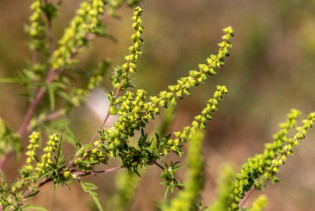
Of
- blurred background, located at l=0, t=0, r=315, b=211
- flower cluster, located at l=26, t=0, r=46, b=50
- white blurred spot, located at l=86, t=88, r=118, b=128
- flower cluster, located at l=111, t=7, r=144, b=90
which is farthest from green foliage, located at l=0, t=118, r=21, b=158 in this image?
white blurred spot, located at l=86, t=88, r=118, b=128

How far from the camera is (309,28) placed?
31.5 ft

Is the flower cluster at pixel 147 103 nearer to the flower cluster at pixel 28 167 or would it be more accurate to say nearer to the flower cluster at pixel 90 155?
the flower cluster at pixel 90 155

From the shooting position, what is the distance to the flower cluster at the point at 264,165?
1.95 meters

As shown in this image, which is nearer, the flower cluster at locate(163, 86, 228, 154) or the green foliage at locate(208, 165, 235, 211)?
the green foliage at locate(208, 165, 235, 211)

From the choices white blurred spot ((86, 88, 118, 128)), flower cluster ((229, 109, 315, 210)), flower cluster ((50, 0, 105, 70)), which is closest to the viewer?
flower cluster ((229, 109, 315, 210))

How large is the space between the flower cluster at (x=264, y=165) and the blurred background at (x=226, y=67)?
137 inches

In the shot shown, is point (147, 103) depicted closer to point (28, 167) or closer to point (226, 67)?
point (28, 167)

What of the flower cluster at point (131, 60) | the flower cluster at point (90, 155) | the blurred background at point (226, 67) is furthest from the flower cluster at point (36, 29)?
the blurred background at point (226, 67)

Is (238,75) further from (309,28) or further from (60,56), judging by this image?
(60,56)

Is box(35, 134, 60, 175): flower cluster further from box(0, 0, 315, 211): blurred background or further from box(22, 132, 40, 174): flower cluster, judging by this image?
box(0, 0, 315, 211): blurred background

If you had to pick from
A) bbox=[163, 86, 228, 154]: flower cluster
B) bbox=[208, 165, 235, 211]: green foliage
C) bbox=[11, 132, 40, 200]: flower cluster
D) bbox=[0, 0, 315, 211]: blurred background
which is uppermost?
bbox=[0, 0, 315, 211]: blurred background

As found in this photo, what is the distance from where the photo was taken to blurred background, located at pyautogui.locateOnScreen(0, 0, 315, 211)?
689cm

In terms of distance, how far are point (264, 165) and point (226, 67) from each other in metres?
7.42

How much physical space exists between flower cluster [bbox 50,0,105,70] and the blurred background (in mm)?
3559
